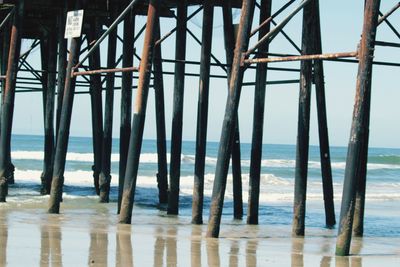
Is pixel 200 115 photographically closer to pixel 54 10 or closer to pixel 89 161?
pixel 54 10

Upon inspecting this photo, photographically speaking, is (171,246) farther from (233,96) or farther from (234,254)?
(233,96)

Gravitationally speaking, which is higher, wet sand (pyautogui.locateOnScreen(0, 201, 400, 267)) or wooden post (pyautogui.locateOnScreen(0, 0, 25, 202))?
wooden post (pyautogui.locateOnScreen(0, 0, 25, 202))

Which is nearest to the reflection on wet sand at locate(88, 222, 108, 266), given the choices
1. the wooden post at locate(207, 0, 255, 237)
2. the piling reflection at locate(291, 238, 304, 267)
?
the wooden post at locate(207, 0, 255, 237)

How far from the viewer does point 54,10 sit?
19.2m

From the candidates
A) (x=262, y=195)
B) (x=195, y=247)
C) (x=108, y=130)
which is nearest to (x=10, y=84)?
(x=108, y=130)

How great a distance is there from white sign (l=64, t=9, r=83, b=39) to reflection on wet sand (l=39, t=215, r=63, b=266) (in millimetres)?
2883

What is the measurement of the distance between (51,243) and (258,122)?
4272 millimetres

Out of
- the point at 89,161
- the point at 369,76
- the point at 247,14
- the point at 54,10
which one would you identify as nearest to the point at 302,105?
the point at 247,14

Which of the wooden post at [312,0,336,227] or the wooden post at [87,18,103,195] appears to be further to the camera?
the wooden post at [87,18,103,195]

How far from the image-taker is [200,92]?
14219 millimetres

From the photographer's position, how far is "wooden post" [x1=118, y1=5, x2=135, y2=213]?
49.4 feet

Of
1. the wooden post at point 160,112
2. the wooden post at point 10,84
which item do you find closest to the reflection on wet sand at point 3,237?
the wooden post at point 10,84

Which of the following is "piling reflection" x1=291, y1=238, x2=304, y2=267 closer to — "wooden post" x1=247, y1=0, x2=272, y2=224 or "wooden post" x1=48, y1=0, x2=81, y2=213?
"wooden post" x1=247, y1=0, x2=272, y2=224

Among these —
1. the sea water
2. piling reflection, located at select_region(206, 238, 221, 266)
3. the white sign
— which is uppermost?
the white sign
